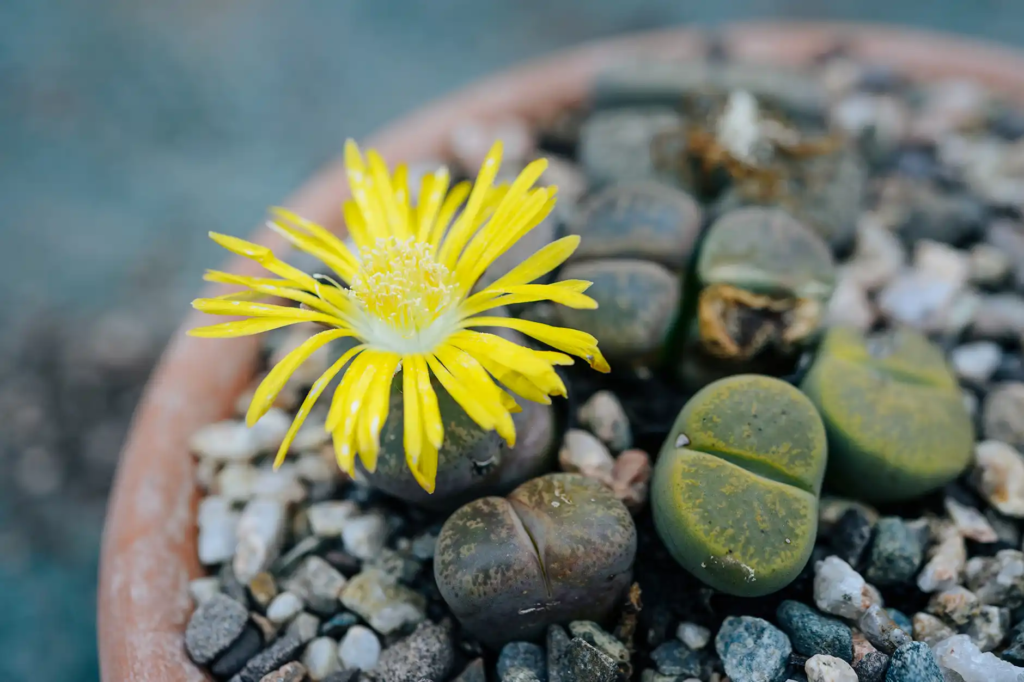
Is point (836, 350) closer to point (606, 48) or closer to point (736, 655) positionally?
point (736, 655)

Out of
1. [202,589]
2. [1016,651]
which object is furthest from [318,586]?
[1016,651]

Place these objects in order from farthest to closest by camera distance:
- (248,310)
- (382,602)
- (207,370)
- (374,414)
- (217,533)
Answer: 1. (207,370)
2. (217,533)
3. (382,602)
4. (248,310)
5. (374,414)

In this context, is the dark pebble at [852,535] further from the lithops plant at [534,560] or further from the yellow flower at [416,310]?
the yellow flower at [416,310]

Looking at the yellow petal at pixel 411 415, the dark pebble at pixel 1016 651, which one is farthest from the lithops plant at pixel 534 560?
the dark pebble at pixel 1016 651

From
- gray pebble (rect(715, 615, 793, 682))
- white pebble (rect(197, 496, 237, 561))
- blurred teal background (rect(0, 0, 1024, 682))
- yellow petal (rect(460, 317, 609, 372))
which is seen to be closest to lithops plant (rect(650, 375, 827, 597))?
gray pebble (rect(715, 615, 793, 682))

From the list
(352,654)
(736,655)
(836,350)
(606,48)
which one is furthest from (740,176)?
(352,654)

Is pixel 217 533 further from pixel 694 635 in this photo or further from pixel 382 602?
pixel 694 635
